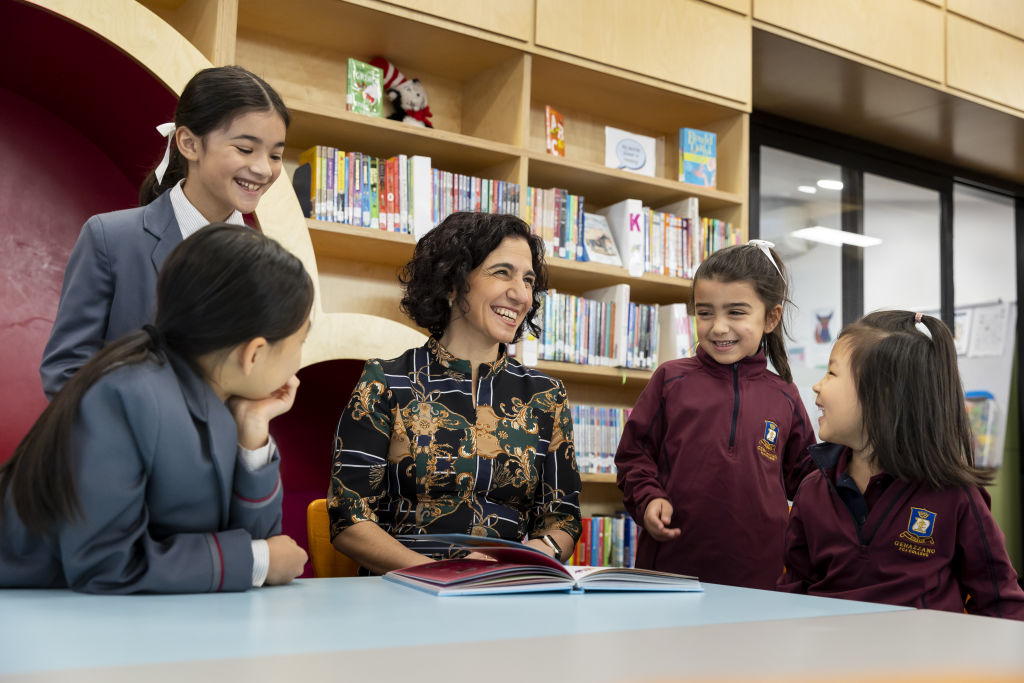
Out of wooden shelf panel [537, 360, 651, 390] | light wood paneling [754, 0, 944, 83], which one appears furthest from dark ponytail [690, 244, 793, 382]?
light wood paneling [754, 0, 944, 83]

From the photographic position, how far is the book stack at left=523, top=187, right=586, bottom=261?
3.20 metres

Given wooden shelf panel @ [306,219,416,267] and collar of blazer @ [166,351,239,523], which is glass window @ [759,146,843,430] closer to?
wooden shelf panel @ [306,219,416,267]

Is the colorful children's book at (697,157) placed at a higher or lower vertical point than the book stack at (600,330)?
higher

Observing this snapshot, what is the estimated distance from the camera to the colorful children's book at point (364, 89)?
9.62 ft

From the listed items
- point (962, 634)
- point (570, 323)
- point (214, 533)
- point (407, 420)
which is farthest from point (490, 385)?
point (570, 323)

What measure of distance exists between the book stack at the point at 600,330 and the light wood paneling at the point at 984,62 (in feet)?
5.95

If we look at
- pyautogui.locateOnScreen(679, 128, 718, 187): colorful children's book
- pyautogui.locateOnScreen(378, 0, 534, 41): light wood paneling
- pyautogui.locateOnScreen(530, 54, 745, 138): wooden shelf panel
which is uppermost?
pyautogui.locateOnScreen(378, 0, 534, 41): light wood paneling

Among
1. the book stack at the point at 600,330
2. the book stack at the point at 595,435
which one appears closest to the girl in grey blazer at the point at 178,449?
the book stack at the point at 600,330

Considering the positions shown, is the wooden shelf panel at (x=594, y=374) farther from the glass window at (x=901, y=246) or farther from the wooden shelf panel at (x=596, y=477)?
the glass window at (x=901, y=246)

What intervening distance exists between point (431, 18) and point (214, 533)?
2189mm

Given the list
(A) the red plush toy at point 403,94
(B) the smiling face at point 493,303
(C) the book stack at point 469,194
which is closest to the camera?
(B) the smiling face at point 493,303

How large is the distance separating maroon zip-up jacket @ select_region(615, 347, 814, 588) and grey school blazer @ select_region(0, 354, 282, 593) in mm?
1232

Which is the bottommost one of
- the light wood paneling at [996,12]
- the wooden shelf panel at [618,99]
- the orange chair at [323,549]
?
the orange chair at [323,549]

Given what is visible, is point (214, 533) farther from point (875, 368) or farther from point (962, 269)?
point (962, 269)
